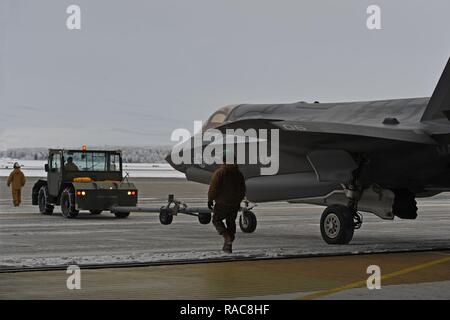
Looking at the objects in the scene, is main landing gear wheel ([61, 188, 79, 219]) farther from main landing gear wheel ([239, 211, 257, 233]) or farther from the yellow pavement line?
the yellow pavement line

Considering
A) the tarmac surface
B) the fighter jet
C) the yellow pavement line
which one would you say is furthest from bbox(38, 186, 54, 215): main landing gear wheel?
the yellow pavement line

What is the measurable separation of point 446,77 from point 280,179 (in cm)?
427

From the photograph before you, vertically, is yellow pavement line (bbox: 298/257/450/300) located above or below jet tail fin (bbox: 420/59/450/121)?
below

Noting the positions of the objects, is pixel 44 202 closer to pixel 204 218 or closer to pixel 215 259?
pixel 204 218

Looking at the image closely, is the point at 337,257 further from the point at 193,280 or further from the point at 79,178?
the point at 79,178

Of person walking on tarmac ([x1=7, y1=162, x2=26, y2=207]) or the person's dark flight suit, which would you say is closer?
the person's dark flight suit

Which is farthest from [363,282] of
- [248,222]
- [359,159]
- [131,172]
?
[131,172]

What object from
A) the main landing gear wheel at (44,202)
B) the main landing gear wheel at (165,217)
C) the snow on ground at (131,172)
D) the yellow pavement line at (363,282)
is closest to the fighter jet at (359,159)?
the yellow pavement line at (363,282)

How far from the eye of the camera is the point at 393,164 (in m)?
15.4

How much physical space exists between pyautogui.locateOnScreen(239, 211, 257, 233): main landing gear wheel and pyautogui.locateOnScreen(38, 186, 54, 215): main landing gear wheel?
870 centimetres

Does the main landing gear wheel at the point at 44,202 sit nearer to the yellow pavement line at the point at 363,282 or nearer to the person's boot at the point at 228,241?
Answer: the person's boot at the point at 228,241

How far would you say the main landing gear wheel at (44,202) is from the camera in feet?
83.4

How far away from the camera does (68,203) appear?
77.6 ft

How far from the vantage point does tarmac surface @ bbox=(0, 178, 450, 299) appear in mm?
9453
